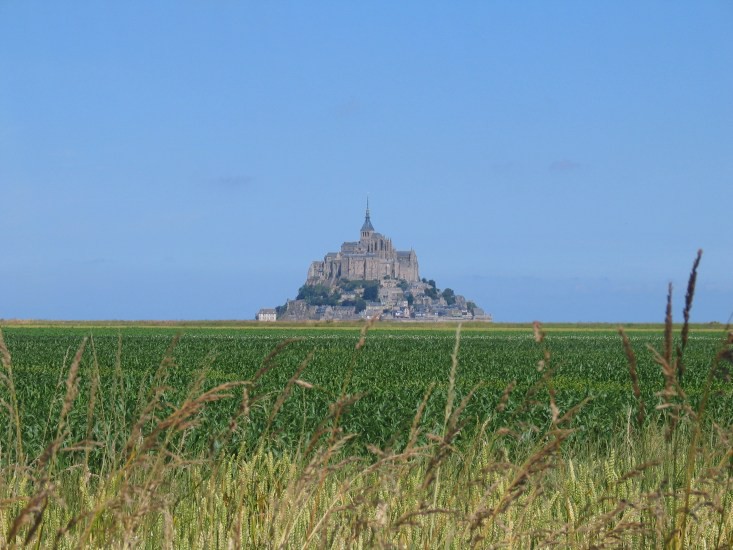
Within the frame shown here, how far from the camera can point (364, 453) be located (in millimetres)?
12312

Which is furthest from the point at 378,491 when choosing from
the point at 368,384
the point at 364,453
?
the point at 368,384

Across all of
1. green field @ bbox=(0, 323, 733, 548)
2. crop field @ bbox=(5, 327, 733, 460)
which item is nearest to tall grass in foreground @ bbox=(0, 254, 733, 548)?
green field @ bbox=(0, 323, 733, 548)

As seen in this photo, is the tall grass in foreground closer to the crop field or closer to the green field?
the green field

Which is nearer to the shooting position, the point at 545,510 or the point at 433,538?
the point at 433,538

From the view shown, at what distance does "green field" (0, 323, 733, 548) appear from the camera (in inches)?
129

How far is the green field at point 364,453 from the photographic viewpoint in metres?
3.29

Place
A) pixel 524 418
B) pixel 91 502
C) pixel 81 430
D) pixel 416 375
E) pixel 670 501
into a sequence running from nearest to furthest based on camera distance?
1. pixel 91 502
2. pixel 670 501
3. pixel 81 430
4. pixel 524 418
5. pixel 416 375

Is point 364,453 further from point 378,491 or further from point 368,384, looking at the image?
point 368,384

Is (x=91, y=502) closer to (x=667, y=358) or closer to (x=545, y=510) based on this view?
(x=545, y=510)

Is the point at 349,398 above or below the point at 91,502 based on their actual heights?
above

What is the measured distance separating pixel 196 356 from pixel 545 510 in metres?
37.3

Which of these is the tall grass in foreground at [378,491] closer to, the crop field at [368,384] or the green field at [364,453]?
the green field at [364,453]

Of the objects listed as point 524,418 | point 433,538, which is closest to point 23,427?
point 524,418

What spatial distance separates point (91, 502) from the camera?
4.36 m
